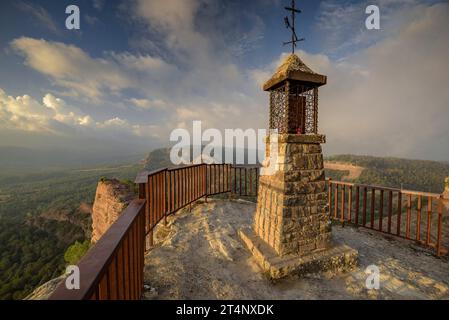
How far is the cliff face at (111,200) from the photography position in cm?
1027

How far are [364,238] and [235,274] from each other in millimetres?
3793

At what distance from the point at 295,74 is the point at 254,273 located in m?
3.67

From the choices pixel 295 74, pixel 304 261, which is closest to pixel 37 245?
pixel 304 261

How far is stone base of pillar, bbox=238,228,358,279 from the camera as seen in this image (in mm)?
3289

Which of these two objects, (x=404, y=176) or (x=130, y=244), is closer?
(x=130, y=244)

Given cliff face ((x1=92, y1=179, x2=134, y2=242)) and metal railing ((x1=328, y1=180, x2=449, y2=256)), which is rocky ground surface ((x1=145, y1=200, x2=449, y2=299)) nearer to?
metal railing ((x1=328, y1=180, x2=449, y2=256))

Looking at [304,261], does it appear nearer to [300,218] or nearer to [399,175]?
[300,218]

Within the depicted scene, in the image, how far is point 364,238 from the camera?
16.5ft

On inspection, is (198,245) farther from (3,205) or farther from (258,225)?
(3,205)

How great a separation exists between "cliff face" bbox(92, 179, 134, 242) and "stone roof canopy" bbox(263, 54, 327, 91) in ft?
31.1

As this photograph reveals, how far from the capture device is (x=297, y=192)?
361 cm

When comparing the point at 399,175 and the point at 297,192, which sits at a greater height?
the point at 297,192
